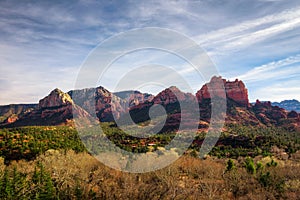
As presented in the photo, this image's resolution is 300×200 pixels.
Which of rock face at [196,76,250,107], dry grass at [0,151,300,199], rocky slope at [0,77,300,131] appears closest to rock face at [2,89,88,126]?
rocky slope at [0,77,300,131]

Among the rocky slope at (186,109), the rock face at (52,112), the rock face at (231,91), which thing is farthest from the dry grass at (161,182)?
the rock face at (52,112)

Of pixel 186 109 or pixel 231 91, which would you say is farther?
pixel 231 91

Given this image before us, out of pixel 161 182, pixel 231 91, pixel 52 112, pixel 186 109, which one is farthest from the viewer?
pixel 52 112

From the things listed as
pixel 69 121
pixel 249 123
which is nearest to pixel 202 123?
pixel 249 123

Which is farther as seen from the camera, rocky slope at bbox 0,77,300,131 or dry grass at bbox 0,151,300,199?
rocky slope at bbox 0,77,300,131

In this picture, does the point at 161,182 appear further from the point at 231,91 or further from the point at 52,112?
the point at 52,112

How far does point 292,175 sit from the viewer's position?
121ft

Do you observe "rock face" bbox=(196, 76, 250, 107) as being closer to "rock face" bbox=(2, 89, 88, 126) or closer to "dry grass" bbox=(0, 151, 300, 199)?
"rock face" bbox=(2, 89, 88, 126)

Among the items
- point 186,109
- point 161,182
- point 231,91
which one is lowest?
point 161,182

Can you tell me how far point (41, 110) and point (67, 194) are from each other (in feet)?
483

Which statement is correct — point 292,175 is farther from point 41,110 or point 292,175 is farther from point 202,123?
point 41,110

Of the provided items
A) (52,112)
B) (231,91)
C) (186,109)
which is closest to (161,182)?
(186,109)

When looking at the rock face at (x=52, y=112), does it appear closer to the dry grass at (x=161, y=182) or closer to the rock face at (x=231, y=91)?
the rock face at (x=231, y=91)

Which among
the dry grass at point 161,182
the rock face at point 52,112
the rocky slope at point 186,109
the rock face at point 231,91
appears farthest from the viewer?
the rock face at point 52,112
